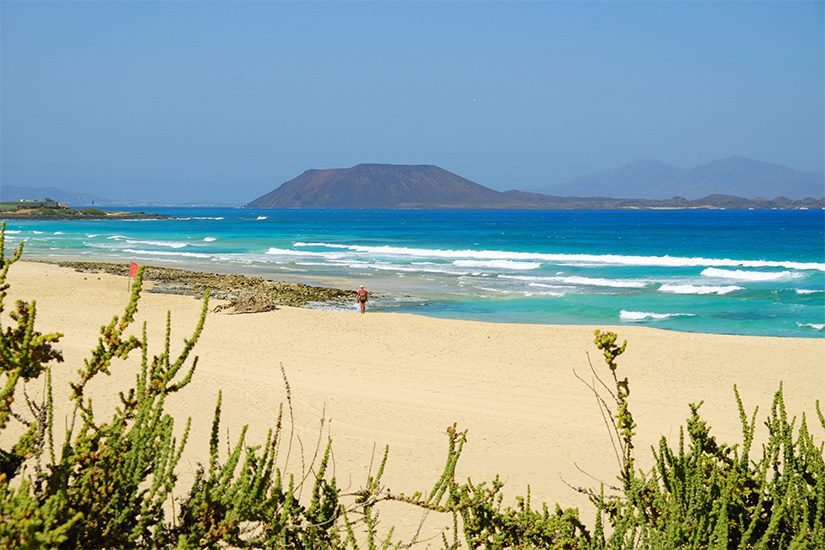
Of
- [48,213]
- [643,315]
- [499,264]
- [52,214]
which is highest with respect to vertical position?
[48,213]

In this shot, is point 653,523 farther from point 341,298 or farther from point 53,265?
point 53,265

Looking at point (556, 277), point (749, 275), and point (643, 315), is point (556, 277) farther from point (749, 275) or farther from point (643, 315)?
point (643, 315)

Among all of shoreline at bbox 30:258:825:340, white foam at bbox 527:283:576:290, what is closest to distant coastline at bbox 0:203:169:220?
shoreline at bbox 30:258:825:340

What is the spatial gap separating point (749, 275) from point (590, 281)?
829cm

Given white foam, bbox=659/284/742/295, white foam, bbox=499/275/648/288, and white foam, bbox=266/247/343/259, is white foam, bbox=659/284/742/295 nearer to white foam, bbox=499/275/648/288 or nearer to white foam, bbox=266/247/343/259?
white foam, bbox=499/275/648/288

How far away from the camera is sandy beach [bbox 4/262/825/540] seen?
8.92 metres

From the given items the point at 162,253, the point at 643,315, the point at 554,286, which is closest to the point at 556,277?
the point at 554,286

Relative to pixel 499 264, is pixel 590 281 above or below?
below

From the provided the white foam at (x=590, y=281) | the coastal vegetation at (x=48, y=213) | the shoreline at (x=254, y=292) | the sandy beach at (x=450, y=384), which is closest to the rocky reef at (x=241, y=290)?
the shoreline at (x=254, y=292)

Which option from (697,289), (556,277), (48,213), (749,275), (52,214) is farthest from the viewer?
(48,213)

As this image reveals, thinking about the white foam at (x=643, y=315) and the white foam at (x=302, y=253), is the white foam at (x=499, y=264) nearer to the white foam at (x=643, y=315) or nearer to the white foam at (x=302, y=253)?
the white foam at (x=302, y=253)

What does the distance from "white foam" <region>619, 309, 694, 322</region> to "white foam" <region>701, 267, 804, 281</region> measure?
11970 mm

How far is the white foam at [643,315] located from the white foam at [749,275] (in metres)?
12.0

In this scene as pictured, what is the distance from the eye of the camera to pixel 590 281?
3244cm
